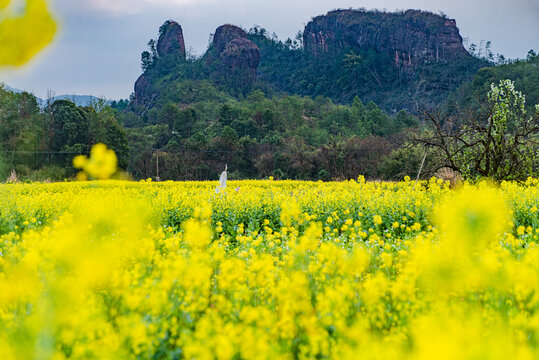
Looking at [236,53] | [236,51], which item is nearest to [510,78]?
[236,53]

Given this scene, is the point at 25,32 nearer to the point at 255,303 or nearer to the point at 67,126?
the point at 255,303

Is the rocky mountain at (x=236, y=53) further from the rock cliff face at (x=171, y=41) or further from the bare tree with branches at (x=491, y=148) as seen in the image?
the bare tree with branches at (x=491, y=148)

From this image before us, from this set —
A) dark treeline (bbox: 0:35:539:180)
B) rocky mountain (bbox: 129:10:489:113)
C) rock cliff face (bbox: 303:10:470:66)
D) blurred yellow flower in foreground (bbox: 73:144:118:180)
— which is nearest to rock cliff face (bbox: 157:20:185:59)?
rocky mountain (bbox: 129:10:489:113)

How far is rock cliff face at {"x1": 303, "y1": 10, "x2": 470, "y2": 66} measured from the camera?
212 feet

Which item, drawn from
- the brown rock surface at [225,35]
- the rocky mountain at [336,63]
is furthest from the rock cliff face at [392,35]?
the brown rock surface at [225,35]

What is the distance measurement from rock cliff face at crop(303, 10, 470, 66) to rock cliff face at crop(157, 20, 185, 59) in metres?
22.9

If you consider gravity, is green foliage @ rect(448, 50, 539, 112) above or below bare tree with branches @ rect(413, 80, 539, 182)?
above

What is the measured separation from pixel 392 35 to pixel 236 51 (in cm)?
2763

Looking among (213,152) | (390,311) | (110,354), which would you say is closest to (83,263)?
(110,354)

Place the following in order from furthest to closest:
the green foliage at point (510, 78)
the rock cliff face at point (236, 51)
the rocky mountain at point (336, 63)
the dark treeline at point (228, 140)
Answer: the rock cliff face at point (236, 51) < the rocky mountain at point (336, 63) < the green foliage at point (510, 78) < the dark treeline at point (228, 140)

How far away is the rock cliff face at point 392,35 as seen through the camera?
6469cm

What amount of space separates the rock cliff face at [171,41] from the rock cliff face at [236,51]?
233 inches

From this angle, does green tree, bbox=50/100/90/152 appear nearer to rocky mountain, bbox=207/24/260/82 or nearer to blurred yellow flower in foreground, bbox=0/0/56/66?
blurred yellow flower in foreground, bbox=0/0/56/66

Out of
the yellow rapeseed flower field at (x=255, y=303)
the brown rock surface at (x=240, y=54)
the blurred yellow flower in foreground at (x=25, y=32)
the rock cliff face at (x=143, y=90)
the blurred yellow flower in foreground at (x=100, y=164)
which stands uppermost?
the brown rock surface at (x=240, y=54)
